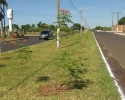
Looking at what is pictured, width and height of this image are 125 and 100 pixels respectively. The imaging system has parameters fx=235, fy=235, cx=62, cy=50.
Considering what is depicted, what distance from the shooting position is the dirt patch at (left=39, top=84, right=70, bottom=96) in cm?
572

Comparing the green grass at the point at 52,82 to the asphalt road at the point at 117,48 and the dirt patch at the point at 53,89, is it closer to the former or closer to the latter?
the dirt patch at the point at 53,89

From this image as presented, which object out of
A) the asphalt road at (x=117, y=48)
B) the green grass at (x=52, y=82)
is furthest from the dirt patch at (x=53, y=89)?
the asphalt road at (x=117, y=48)

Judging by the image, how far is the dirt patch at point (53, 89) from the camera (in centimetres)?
572

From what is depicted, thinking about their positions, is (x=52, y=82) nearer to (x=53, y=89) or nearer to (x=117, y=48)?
(x=53, y=89)

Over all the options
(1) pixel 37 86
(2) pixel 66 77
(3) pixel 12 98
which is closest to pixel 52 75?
(2) pixel 66 77

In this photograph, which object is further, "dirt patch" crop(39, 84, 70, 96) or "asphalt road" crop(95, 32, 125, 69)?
"asphalt road" crop(95, 32, 125, 69)

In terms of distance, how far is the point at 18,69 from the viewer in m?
8.68

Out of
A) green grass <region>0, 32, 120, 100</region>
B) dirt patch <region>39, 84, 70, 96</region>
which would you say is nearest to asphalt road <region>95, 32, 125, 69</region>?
green grass <region>0, 32, 120, 100</region>

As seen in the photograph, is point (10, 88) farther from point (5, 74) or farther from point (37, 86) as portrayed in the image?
point (5, 74)

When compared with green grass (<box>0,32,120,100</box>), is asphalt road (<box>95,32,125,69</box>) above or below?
above

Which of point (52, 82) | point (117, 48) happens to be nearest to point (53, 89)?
point (52, 82)

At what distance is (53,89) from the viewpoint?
19.9 feet

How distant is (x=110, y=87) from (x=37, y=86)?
1950 mm

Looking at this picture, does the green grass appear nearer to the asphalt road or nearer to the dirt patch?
the dirt patch
